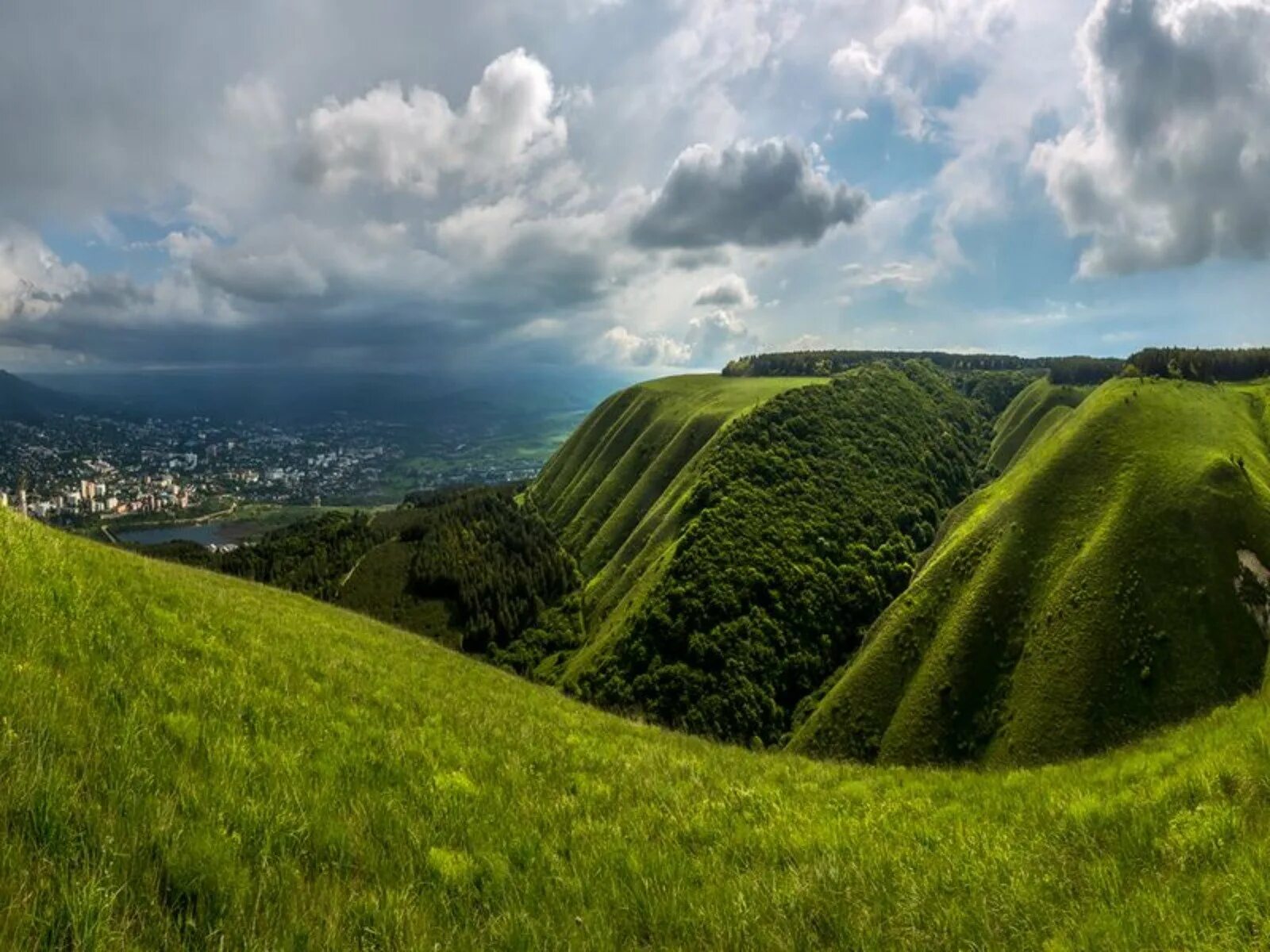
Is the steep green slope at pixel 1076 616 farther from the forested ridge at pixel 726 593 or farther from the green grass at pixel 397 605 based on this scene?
the green grass at pixel 397 605

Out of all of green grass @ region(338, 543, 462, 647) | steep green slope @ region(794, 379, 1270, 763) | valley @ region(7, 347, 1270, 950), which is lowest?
green grass @ region(338, 543, 462, 647)

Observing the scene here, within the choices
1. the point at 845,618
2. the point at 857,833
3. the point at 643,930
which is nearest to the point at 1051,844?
the point at 857,833

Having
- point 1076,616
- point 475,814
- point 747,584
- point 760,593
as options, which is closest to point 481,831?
point 475,814

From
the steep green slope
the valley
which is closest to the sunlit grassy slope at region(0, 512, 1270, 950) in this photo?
the valley

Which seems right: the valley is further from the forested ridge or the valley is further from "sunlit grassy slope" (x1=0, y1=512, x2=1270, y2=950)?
the forested ridge

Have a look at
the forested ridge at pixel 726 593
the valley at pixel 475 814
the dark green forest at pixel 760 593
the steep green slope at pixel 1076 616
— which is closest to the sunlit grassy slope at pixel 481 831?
the valley at pixel 475 814

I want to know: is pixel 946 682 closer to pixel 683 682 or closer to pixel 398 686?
pixel 683 682

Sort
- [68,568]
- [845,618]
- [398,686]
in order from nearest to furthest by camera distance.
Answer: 1. [68,568]
2. [398,686]
3. [845,618]
